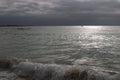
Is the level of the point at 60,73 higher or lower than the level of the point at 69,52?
higher

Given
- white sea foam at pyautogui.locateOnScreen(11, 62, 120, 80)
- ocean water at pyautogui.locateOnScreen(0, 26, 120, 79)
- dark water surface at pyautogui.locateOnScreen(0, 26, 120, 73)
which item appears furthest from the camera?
dark water surface at pyautogui.locateOnScreen(0, 26, 120, 73)

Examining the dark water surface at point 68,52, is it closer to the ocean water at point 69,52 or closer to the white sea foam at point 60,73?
the ocean water at point 69,52

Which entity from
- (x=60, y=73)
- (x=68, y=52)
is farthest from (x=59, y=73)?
(x=68, y=52)

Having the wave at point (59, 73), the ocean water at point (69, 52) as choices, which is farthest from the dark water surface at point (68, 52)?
the wave at point (59, 73)

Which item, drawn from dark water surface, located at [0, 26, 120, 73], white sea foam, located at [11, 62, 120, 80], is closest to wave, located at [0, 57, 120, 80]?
white sea foam, located at [11, 62, 120, 80]

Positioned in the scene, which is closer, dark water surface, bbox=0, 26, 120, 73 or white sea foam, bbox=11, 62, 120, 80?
white sea foam, bbox=11, 62, 120, 80

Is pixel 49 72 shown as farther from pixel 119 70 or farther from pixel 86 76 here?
pixel 119 70

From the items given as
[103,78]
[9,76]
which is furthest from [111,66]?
[9,76]

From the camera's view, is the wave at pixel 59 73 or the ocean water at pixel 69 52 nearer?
the wave at pixel 59 73

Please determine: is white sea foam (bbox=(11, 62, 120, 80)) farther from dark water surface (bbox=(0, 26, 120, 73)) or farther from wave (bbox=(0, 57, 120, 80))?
dark water surface (bbox=(0, 26, 120, 73))

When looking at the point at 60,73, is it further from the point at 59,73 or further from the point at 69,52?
the point at 69,52

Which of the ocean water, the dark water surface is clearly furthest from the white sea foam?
the dark water surface

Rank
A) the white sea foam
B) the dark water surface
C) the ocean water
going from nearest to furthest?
the white sea foam < the ocean water < the dark water surface

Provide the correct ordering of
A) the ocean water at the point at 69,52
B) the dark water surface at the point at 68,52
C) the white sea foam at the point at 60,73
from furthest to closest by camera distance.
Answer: the dark water surface at the point at 68,52 < the ocean water at the point at 69,52 < the white sea foam at the point at 60,73
